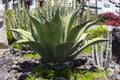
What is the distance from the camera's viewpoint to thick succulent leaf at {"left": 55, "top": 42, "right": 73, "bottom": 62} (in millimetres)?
6801

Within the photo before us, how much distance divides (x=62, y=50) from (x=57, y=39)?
0.61 ft

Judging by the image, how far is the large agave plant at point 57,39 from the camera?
6.88m

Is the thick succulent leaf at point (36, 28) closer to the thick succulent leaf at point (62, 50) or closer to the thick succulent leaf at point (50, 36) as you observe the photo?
the thick succulent leaf at point (50, 36)

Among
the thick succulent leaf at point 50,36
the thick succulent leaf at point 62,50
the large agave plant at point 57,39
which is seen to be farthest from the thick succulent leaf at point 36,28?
the thick succulent leaf at point 62,50

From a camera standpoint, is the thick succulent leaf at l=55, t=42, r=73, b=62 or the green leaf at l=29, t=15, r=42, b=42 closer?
the thick succulent leaf at l=55, t=42, r=73, b=62

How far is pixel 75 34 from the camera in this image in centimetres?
708

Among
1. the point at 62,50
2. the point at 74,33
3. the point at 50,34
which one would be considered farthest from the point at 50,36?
the point at 74,33

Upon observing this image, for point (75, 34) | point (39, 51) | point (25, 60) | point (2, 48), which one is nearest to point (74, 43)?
point (75, 34)

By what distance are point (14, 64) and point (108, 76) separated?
1.79m

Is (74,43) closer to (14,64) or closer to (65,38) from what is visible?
(65,38)

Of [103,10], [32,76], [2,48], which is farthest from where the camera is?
[103,10]

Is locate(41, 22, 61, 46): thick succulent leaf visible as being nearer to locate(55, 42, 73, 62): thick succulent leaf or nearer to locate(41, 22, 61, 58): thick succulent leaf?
locate(41, 22, 61, 58): thick succulent leaf

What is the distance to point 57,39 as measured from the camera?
6.95m

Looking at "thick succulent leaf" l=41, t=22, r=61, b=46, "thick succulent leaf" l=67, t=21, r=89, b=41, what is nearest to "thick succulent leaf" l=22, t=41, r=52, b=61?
"thick succulent leaf" l=41, t=22, r=61, b=46
